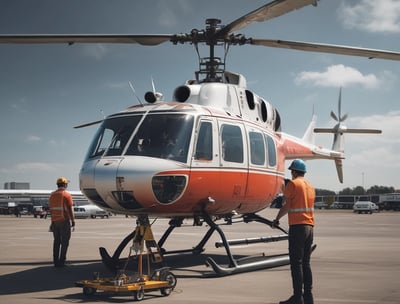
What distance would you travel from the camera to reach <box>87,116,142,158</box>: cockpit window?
1009 cm

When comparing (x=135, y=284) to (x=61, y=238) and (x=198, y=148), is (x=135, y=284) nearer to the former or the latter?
(x=198, y=148)

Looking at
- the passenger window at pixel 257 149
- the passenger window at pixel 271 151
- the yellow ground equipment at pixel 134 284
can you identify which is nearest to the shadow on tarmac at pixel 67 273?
the yellow ground equipment at pixel 134 284

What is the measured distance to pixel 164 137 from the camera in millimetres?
10133

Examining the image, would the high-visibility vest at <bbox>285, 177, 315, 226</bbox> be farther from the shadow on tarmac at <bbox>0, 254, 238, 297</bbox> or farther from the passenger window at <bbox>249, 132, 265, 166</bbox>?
the passenger window at <bbox>249, 132, 265, 166</bbox>

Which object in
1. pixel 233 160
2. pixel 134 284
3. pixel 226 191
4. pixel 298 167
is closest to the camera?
pixel 298 167

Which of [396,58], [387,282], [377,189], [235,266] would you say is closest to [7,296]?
[235,266]

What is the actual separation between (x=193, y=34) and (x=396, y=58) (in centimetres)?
440

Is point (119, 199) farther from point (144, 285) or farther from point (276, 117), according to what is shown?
point (276, 117)

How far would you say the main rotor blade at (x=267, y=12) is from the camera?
9555 mm

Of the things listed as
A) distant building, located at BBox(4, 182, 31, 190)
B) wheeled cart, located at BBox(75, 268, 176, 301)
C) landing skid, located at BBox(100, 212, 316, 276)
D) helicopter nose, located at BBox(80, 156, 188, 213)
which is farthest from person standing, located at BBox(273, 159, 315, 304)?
distant building, located at BBox(4, 182, 31, 190)

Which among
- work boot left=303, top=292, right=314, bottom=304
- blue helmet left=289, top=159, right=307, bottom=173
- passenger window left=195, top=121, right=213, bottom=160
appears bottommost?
work boot left=303, top=292, right=314, bottom=304

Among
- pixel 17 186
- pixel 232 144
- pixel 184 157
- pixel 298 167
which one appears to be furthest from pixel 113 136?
pixel 17 186

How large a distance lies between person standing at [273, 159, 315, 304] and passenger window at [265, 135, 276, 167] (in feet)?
14.7

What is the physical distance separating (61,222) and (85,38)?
416 centimetres
